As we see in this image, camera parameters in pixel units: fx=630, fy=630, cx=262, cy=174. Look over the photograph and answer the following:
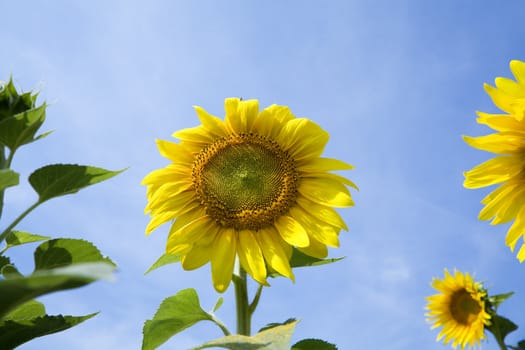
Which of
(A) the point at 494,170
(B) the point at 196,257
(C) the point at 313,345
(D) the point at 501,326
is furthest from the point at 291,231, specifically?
(D) the point at 501,326

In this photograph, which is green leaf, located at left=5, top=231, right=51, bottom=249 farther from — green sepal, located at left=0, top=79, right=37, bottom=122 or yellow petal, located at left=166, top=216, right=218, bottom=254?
yellow petal, located at left=166, top=216, right=218, bottom=254

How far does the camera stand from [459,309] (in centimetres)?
643

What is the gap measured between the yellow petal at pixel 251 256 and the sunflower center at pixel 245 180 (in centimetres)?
6

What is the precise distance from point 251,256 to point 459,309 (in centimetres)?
418

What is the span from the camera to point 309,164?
127 inches

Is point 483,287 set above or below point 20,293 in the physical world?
above

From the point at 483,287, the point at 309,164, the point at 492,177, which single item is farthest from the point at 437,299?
the point at 309,164

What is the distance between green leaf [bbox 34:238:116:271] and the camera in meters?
1.98

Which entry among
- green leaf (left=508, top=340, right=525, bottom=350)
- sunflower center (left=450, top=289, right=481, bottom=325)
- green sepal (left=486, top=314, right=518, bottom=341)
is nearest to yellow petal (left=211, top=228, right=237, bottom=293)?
green leaf (left=508, top=340, right=525, bottom=350)

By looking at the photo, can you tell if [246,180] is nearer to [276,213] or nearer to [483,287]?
[276,213]

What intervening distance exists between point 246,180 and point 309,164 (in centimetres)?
34

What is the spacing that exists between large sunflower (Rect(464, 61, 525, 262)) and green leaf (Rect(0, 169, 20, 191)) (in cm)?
227

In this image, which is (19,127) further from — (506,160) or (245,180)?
(506,160)

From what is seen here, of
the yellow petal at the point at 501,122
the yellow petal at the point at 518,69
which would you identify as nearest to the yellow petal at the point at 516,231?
the yellow petal at the point at 501,122
